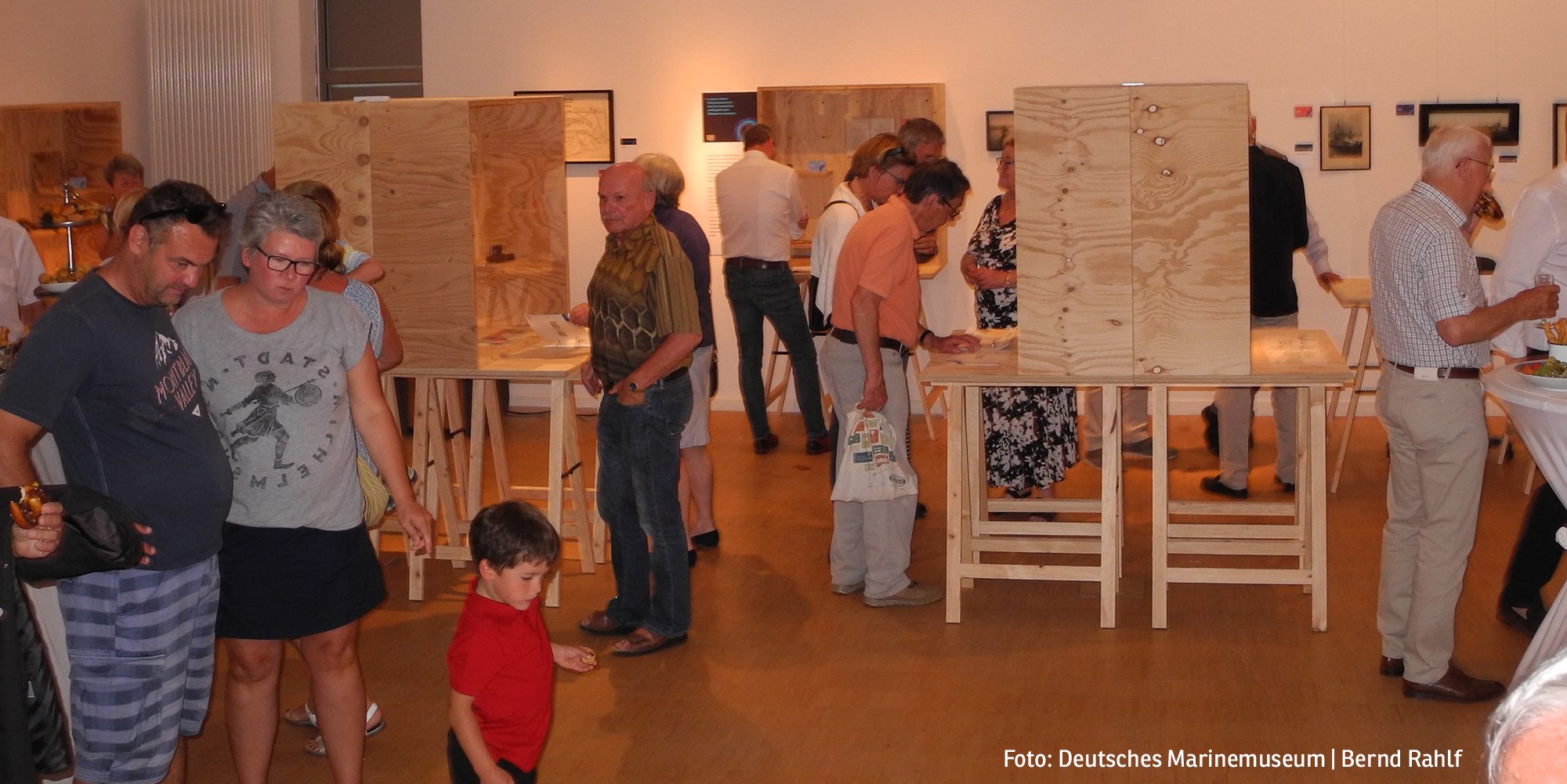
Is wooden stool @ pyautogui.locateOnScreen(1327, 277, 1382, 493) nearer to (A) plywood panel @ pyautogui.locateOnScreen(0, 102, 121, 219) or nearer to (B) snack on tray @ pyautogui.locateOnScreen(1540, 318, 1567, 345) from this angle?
(B) snack on tray @ pyautogui.locateOnScreen(1540, 318, 1567, 345)

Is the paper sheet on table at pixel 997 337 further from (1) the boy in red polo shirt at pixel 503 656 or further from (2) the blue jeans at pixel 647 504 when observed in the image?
(1) the boy in red polo shirt at pixel 503 656

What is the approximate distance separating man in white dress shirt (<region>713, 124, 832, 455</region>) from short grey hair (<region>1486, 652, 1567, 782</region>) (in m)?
6.65

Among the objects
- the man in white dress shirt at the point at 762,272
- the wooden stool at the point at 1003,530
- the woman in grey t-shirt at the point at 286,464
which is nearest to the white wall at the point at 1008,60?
the man in white dress shirt at the point at 762,272

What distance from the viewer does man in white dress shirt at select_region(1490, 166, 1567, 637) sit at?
480cm

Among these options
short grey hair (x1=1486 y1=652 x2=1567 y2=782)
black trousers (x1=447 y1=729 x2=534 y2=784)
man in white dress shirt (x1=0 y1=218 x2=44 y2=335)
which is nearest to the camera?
short grey hair (x1=1486 y1=652 x2=1567 y2=782)

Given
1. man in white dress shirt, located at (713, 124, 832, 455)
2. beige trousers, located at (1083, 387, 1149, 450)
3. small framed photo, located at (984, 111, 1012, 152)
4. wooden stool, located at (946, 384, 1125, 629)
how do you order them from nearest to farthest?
wooden stool, located at (946, 384, 1125, 629)
beige trousers, located at (1083, 387, 1149, 450)
man in white dress shirt, located at (713, 124, 832, 455)
small framed photo, located at (984, 111, 1012, 152)

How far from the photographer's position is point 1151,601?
5.12 meters

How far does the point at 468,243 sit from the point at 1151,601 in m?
2.87

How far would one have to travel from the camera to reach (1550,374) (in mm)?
3820

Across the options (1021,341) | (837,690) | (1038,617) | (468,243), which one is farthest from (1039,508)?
(468,243)

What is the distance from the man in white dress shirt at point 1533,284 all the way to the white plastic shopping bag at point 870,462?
84.5 inches

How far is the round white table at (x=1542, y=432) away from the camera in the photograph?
145 inches

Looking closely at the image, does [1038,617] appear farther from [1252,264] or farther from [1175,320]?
[1252,264]

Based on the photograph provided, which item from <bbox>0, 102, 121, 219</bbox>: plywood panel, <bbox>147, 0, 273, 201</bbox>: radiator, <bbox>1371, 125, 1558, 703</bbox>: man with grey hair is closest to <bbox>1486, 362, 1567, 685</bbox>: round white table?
<bbox>1371, 125, 1558, 703</bbox>: man with grey hair
